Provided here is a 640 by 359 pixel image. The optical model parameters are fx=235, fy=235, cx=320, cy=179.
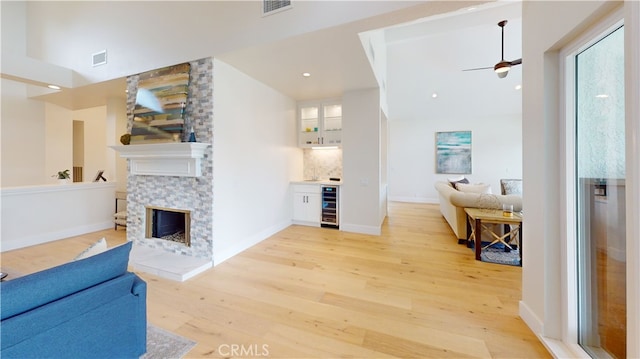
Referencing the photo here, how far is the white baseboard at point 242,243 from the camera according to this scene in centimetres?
319

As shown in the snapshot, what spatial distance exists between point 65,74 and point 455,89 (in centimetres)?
885

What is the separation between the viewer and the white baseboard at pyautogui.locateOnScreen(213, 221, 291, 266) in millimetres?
3193

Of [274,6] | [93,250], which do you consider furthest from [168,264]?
[274,6]

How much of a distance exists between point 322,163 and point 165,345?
14.2ft

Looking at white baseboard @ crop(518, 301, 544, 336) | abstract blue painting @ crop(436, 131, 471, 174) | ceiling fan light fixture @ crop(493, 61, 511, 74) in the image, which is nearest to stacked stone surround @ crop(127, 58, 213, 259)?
white baseboard @ crop(518, 301, 544, 336)

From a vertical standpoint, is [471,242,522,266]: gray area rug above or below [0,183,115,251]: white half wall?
below

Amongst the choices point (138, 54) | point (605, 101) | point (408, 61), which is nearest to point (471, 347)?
point (605, 101)

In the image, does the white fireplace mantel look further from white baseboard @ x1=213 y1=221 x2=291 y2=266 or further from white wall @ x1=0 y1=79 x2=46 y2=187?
white wall @ x1=0 y1=79 x2=46 y2=187

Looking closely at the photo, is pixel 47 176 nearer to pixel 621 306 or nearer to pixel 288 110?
pixel 288 110

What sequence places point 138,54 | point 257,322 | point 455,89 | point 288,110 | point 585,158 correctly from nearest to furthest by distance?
point 585,158, point 257,322, point 138,54, point 288,110, point 455,89

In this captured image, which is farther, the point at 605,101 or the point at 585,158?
the point at 585,158

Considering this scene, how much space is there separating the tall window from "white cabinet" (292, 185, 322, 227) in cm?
378

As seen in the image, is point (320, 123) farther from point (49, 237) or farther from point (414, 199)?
point (49, 237)

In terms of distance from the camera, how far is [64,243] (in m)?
3.95
